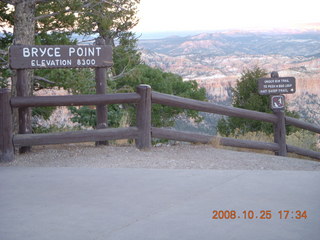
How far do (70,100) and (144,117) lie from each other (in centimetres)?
134

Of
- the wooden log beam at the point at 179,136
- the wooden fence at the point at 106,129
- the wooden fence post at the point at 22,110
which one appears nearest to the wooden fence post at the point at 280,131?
the wooden fence at the point at 106,129

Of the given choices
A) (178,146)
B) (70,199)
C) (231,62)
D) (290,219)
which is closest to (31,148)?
(178,146)

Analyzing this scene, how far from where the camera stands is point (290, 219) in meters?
5.07

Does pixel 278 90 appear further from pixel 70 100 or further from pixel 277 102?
pixel 70 100

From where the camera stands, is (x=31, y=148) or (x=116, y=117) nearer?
(x=31, y=148)

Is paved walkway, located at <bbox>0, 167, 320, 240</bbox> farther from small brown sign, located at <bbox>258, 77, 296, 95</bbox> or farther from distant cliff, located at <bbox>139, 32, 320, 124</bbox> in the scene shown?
distant cliff, located at <bbox>139, 32, 320, 124</bbox>

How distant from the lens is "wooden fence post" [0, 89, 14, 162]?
8.17m

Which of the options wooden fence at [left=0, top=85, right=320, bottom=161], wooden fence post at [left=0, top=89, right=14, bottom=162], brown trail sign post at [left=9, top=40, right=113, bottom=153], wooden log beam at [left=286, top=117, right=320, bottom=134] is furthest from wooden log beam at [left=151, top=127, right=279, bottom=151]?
wooden fence post at [left=0, top=89, right=14, bottom=162]

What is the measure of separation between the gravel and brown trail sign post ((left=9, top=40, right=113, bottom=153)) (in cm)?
65

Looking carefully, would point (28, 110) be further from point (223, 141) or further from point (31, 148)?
point (223, 141)

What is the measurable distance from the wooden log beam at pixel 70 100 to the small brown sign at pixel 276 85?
3.29 m

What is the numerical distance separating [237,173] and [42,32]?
11859mm

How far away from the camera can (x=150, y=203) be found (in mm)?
5641
